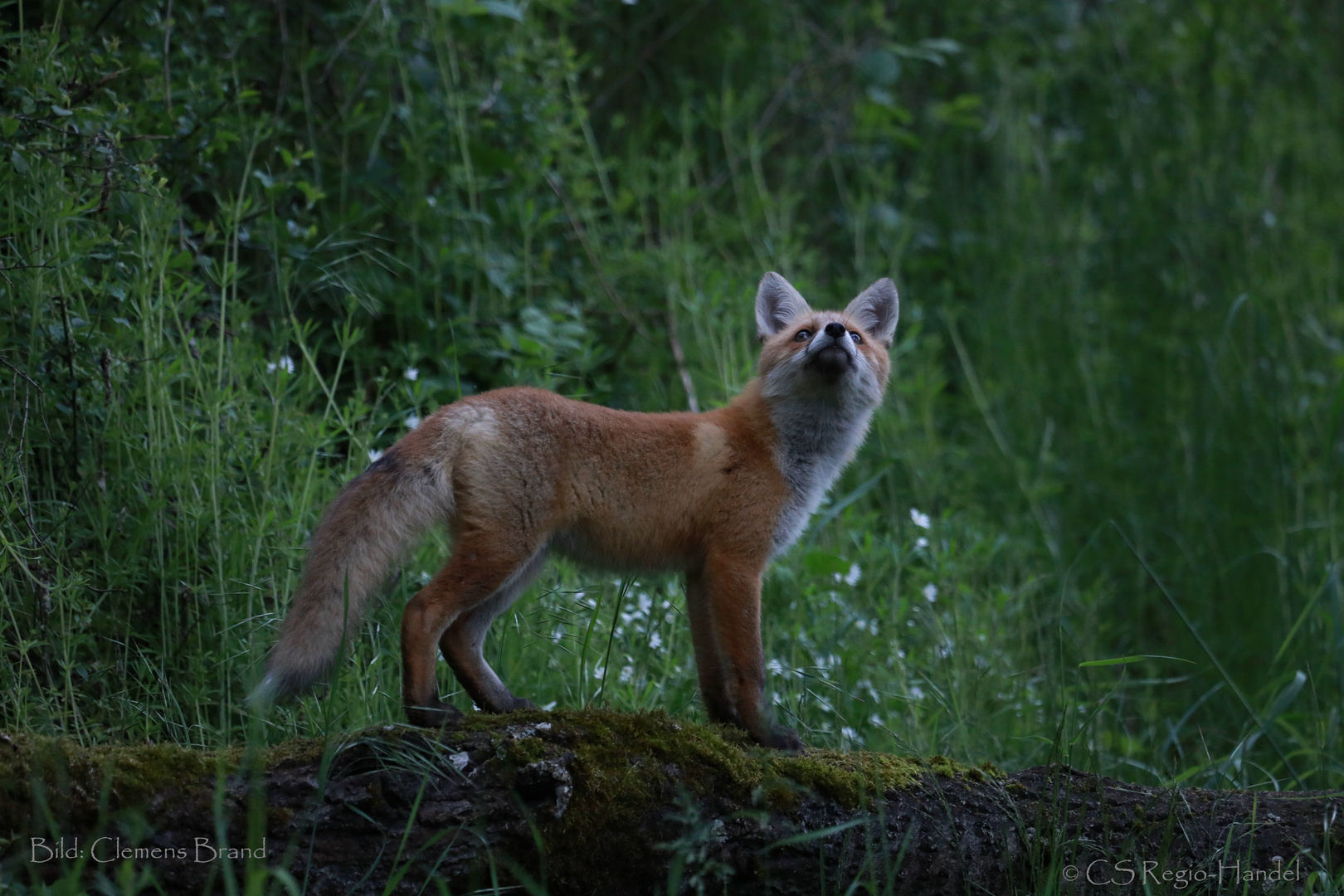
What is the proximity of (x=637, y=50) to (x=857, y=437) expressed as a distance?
547cm

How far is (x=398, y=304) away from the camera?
5977mm

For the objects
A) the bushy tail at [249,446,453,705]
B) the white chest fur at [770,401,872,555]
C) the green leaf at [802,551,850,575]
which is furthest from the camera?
the green leaf at [802,551,850,575]

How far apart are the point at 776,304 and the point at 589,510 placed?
1821 mm

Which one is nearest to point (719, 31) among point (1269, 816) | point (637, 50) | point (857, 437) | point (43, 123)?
point (637, 50)

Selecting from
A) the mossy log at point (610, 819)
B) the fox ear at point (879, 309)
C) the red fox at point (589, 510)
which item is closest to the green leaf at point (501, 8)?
the fox ear at point (879, 309)

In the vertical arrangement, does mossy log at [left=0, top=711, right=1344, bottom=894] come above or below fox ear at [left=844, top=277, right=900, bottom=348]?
below

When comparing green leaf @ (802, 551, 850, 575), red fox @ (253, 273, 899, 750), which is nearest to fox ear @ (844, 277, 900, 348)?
red fox @ (253, 273, 899, 750)

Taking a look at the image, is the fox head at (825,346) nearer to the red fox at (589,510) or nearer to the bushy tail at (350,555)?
the red fox at (589,510)

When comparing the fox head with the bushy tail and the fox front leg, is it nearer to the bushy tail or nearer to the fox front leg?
the fox front leg

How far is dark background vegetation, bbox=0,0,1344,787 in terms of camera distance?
4.16 m

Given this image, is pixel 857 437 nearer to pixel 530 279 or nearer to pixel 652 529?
pixel 652 529

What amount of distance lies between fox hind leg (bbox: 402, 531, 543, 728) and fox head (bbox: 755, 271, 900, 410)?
4.74 ft

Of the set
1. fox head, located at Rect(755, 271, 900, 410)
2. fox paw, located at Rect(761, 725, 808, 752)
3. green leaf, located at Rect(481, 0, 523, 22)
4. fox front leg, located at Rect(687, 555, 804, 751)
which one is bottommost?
fox paw, located at Rect(761, 725, 808, 752)

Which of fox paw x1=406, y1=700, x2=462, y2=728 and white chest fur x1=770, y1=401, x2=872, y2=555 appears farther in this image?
white chest fur x1=770, y1=401, x2=872, y2=555
